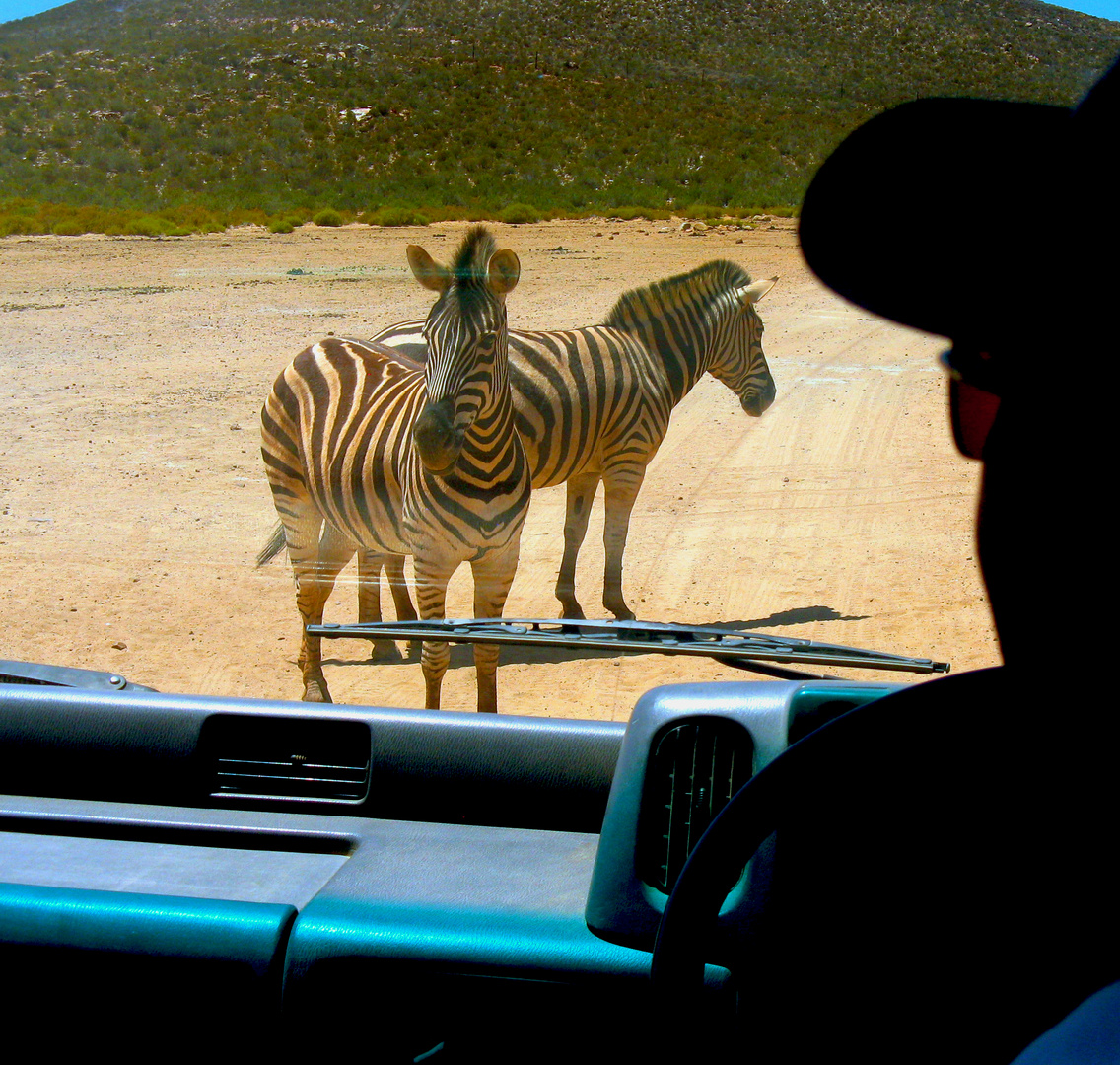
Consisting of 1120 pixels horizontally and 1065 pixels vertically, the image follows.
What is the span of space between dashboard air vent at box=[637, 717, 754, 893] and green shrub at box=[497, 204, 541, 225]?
1876 mm

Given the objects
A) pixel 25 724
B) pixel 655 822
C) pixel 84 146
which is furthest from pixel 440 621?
pixel 84 146

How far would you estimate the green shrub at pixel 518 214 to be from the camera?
3244 millimetres

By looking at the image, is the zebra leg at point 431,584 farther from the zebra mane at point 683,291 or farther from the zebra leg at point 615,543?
the zebra mane at point 683,291

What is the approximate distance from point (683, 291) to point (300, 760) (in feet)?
6.26

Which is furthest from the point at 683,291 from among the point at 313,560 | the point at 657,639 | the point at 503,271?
the point at 657,639

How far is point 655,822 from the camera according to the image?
181cm

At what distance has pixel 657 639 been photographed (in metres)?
2.07

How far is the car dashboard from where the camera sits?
172cm

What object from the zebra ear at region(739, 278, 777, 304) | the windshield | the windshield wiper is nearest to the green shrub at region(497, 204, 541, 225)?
the windshield

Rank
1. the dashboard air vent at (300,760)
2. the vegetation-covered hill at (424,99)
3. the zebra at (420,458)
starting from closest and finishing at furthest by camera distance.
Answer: the dashboard air vent at (300,760) → the vegetation-covered hill at (424,99) → the zebra at (420,458)

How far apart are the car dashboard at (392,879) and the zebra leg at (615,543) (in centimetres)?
96

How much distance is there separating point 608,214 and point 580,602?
1.15 metres

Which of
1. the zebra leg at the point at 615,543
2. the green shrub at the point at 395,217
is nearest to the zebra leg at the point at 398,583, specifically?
the zebra leg at the point at 615,543

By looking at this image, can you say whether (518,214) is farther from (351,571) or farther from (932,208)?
(932,208)
